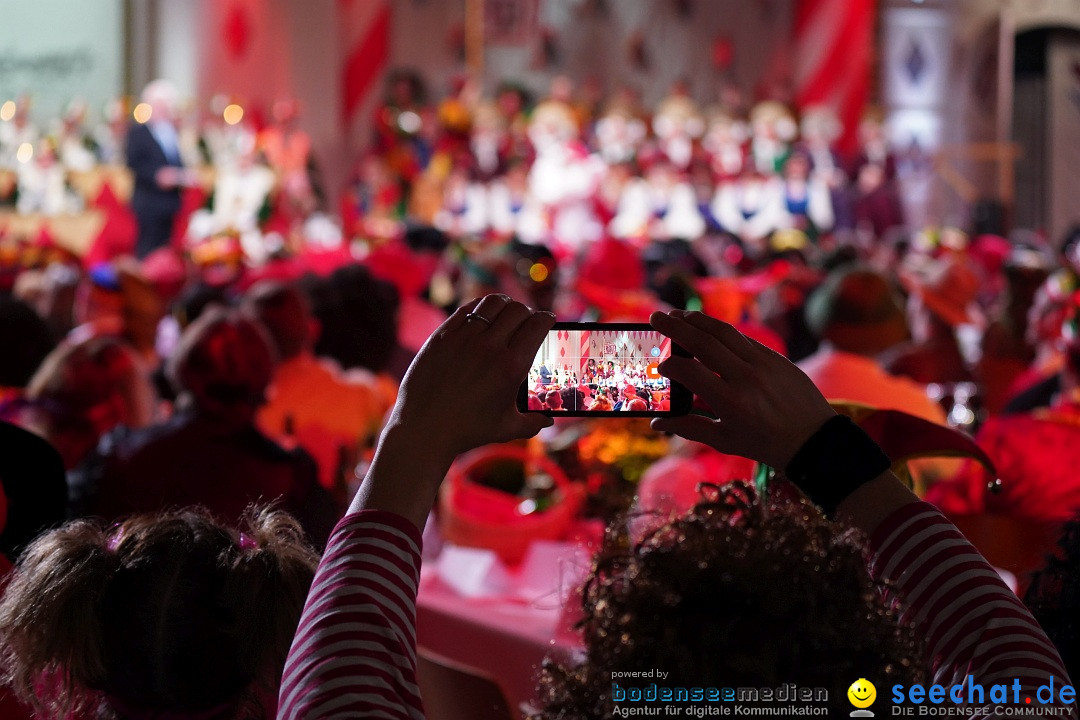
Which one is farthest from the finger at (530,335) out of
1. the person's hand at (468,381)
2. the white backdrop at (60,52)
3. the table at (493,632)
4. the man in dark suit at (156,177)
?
the white backdrop at (60,52)

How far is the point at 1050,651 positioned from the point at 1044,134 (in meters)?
14.5

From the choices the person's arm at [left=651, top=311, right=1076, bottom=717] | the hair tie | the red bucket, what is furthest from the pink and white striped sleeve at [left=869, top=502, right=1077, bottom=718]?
the red bucket

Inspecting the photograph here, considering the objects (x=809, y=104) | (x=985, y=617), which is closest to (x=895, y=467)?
(x=985, y=617)

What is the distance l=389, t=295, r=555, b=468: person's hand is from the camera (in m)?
0.69

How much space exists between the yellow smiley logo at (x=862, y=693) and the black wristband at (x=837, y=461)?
0.14 meters

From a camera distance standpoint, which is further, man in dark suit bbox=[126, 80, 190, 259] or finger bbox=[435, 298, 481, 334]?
man in dark suit bbox=[126, 80, 190, 259]

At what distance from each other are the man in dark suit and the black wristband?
9.01 metres

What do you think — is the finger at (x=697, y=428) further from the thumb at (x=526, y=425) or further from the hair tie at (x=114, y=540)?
the hair tie at (x=114, y=540)

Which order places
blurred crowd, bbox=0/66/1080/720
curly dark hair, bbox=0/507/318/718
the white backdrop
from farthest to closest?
the white backdrop, blurred crowd, bbox=0/66/1080/720, curly dark hair, bbox=0/507/318/718

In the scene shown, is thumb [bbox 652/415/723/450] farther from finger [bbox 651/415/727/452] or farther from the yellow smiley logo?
the yellow smiley logo

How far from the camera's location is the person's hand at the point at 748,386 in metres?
0.72

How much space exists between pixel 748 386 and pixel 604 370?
0.12 meters

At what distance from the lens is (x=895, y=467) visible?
1044 mm

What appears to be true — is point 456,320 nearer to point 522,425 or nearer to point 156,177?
point 522,425
